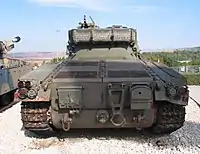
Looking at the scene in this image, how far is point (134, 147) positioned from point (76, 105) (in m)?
1.16

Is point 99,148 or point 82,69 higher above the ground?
point 82,69

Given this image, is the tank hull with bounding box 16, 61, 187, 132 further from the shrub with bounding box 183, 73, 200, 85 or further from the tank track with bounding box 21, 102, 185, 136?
the shrub with bounding box 183, 73, 200, 85

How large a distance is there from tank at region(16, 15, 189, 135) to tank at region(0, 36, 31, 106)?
15.7 feet

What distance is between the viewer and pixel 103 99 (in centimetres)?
675

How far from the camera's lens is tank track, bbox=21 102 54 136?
6883mm

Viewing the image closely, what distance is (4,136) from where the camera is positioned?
25.7 feet

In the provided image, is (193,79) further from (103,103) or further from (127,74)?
(103,103)

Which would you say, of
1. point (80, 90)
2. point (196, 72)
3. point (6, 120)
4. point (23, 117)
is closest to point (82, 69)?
point (80, 90)

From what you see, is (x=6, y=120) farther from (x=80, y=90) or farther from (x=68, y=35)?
(x=80, y=90)

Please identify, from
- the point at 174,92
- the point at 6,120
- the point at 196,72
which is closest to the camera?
the point at 174,92

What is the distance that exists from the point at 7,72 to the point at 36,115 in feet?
19.4

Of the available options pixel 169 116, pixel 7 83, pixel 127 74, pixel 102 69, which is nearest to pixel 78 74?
pixel 102 69

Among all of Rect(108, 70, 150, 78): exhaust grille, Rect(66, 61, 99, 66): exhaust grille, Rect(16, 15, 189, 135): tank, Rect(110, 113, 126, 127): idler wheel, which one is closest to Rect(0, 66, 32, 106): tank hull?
Rect(66, 61, 99, 66): exhaust grille

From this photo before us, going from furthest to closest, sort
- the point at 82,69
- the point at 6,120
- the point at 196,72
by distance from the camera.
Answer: the point at 196,72 < the point at 6,120 < the point at 82,69
